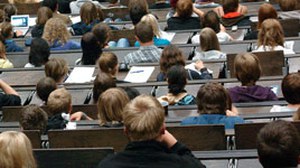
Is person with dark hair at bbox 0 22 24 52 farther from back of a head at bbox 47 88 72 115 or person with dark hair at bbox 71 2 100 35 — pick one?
back of a head at bbox 47 88 72 115

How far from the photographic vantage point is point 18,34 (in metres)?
11.9

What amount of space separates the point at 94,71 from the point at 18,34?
134 inches

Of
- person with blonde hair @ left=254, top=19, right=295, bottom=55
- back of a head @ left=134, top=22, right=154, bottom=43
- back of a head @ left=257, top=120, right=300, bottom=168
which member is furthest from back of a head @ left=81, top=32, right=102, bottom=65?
back of a head @ left=257, top=120, right=300, bottom=168

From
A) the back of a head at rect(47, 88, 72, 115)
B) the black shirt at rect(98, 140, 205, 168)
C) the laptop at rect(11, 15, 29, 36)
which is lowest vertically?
the laptop at rect(11, 15, 29, 36)

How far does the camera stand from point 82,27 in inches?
437

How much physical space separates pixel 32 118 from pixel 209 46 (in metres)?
3.01

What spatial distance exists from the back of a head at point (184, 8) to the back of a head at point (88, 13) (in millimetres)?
1219

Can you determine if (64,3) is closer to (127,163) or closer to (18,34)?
(18,34)

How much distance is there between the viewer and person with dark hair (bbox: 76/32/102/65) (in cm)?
910

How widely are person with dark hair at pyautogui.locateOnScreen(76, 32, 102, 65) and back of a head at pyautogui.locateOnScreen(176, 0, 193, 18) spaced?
6.08 feet

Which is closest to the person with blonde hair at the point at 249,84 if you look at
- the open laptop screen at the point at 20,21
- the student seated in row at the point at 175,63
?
the student seated in row at the point at 175,63

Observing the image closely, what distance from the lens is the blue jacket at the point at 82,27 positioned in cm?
1103

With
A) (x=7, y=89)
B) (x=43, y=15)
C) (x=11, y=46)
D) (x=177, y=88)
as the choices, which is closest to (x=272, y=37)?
(x=177, y=88)

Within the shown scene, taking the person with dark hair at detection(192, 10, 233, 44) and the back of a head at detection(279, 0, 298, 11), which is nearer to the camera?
the person with dark hair at detection(192, 10, 233, 44)
